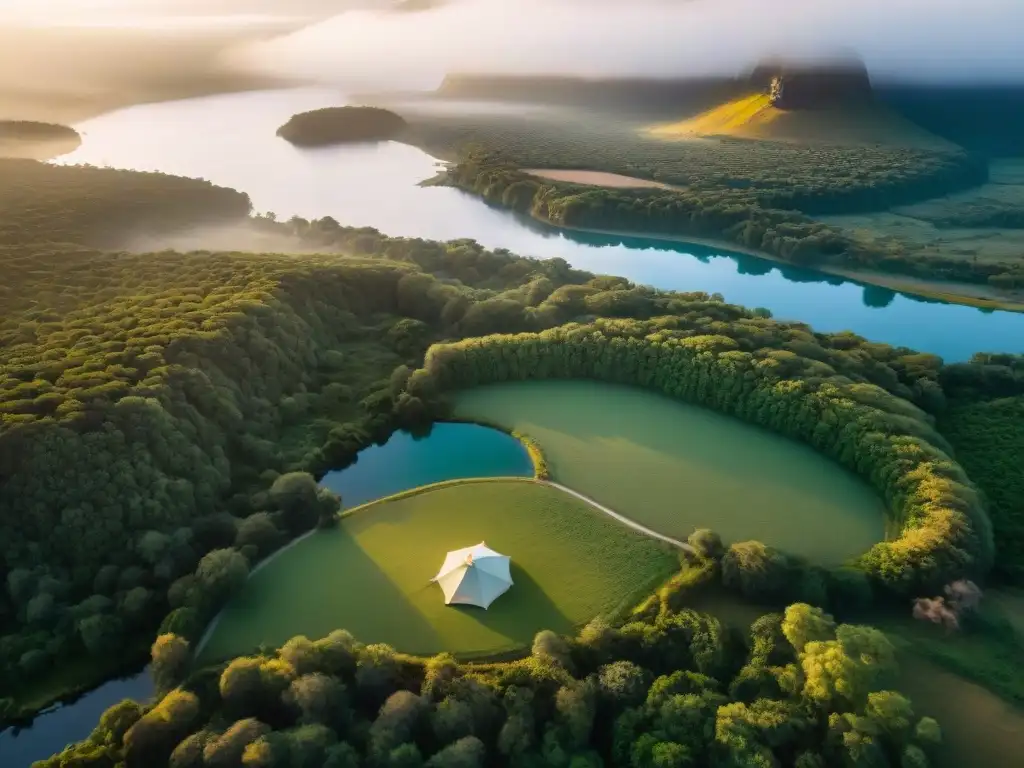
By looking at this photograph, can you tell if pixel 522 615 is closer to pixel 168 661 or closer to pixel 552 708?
pixel 552 708

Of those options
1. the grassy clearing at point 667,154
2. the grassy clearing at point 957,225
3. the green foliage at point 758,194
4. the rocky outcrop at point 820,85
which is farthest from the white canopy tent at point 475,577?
the rocky outcrop at point 820,85

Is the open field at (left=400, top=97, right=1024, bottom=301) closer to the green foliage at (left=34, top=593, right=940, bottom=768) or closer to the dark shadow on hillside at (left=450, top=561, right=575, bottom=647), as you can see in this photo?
the green foliage at (left=34, top=593, right=940, bottom=768)

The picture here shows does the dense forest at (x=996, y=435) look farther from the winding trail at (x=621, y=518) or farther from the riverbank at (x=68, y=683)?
the riverbank at (x=68, y=683)

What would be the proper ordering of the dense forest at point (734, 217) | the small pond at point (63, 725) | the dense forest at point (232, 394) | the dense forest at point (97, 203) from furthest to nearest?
the dense forest at point (734, 217), the dense forest at point (97, 203), the dense forest at point (232, 394), the small pond at point (63, 725)

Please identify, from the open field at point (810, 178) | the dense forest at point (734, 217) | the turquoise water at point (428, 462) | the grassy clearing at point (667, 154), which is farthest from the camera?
the grassy clearing at point (667, 154)

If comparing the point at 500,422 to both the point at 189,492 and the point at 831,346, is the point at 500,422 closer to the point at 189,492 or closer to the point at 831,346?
the point at 189,492

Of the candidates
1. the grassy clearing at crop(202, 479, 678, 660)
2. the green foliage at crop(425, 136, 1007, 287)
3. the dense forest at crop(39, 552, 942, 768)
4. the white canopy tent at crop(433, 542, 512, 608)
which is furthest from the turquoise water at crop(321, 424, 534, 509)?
the green foliage at crop(425, 136, 1007, 287)
